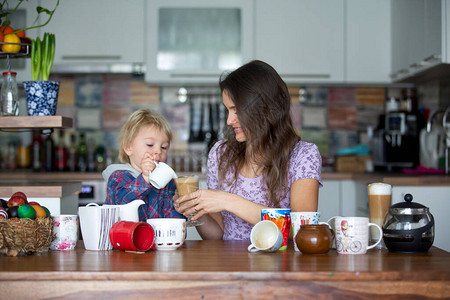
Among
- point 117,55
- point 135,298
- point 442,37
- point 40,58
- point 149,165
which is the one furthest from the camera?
point 117,55

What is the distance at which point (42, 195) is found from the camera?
2.50 m

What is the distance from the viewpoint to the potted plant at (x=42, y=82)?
229cm

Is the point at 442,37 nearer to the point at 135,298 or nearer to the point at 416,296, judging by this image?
the point at 416,296

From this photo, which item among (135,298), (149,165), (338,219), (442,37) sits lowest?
(135,298)

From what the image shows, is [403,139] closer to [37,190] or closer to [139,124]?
[139,124]

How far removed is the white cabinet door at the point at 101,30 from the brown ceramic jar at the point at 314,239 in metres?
2.82

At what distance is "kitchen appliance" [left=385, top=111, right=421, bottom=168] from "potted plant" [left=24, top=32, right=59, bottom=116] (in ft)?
7.80

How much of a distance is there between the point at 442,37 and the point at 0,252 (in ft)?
8.44

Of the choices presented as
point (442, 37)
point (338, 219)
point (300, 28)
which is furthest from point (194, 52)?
point (338, 219)

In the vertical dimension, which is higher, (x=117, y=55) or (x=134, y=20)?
(x=134, y=20)

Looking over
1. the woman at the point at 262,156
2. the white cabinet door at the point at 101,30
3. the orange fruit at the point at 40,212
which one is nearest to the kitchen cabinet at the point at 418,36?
the woman at the point at 262,156

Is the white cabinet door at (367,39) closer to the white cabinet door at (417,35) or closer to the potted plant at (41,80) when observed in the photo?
the white cabinet door at (417,35)

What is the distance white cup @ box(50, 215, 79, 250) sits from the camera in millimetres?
1516

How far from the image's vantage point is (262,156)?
2.04 metres
